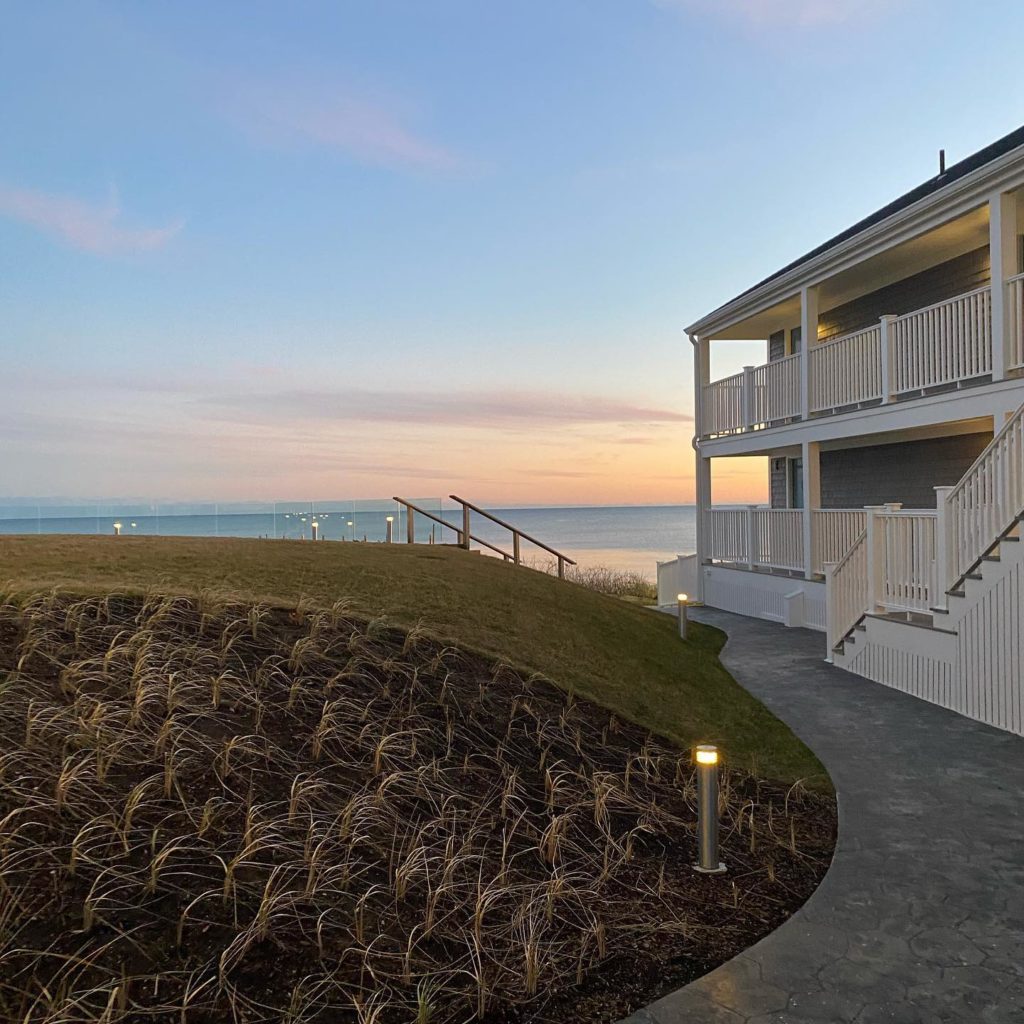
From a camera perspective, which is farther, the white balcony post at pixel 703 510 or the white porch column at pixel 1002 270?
the white balcony post at pixel 703 510

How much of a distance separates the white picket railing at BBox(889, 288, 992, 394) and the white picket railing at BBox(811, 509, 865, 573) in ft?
7.97

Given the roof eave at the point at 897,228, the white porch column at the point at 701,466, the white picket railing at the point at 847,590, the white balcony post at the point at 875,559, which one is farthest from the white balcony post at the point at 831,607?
the white porch column at the point at 701,466

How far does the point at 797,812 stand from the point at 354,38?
13.3 metres

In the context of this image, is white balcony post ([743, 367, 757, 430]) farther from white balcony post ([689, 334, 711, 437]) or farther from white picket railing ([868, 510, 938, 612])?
white picket railing ([868, 510, 938, 612])

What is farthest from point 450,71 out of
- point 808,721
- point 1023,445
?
point 808,721

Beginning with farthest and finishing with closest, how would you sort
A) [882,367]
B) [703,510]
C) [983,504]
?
[703,510] → [882,367] → [983,504]

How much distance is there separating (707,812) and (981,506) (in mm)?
5237

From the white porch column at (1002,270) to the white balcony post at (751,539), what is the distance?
21.3 feet

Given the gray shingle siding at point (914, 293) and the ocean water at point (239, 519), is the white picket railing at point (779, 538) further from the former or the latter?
the ocean water at point (239, 519)

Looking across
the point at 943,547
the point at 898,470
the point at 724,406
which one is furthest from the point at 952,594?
the point at 724,406

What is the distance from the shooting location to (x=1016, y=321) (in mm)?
9148

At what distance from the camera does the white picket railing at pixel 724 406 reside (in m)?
15.9

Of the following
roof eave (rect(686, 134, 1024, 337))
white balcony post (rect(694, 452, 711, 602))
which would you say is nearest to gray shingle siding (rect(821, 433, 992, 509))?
white balcony post (rect(694, 452, 711, 602))

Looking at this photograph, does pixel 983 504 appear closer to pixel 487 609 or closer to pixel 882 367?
pixel 882 367
